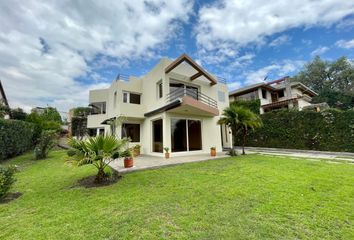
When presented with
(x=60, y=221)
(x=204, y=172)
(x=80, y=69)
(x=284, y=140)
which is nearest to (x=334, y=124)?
(x=284, y=140)

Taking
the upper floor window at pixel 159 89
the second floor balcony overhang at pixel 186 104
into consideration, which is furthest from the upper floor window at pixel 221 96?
the upper floor window at pixel 159 89

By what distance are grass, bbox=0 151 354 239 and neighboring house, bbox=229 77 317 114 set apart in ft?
73.7

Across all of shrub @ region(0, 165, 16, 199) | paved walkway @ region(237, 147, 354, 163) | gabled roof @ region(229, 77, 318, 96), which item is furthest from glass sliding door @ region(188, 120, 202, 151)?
gabled roof @ region(229, 77, 318, 96)

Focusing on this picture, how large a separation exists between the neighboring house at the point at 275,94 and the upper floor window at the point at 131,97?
19.0m

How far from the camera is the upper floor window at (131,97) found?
56.2ft

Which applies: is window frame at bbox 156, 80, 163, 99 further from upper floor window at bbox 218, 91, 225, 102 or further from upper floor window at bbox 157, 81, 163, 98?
upper floor window at bbox 218, 91, 225, 102

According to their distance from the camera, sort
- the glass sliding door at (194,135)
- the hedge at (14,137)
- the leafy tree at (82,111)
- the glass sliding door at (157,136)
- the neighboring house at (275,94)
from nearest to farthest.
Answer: the hedge at (14,137), the glass sliding door at (157,136), the glass sliding door at (194,135), the neighboring house at (275,94), the leafy tree at (82,111)

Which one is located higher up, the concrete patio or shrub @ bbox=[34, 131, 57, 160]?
shrub @ bbox=[34, 131, 57, 160]

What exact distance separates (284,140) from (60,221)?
18716mm

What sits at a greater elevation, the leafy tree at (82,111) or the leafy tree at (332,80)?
the leafy tree at (332,80)

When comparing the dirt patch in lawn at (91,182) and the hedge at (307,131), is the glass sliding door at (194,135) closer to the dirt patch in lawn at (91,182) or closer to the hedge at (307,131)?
the hedge at (307,131)

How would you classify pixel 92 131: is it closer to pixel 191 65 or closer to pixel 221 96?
pixel 191 65

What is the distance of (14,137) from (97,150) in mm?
12582

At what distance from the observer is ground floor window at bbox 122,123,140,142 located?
16953mm
